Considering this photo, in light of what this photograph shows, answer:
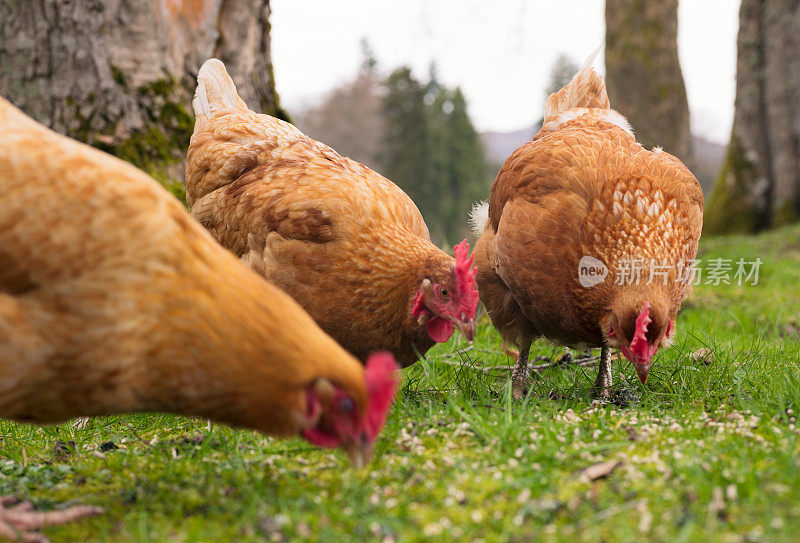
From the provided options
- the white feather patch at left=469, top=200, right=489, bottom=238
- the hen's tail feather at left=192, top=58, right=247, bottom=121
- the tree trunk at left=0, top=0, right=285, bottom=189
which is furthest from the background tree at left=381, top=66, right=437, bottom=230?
the hen's tail feather at left=192, top=58, right=247, bottom=121

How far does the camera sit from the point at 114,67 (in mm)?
4438

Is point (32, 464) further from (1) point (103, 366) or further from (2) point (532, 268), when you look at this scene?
(2) point (532, 268)

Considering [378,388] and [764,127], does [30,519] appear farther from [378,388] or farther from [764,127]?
[764,127]

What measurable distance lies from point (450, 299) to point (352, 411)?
1063mm

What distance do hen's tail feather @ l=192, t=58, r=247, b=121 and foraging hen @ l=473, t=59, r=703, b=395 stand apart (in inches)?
77.5

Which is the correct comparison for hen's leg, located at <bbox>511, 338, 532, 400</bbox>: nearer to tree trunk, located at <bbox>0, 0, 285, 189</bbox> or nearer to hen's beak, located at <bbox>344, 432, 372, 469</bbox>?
hen's beak, located at <bbox>344, 432, 372, 469</bbox>

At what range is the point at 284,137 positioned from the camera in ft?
12.8

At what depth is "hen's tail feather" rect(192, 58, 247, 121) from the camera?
429 cm

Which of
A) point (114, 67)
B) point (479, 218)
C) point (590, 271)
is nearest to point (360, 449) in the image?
point (590, 271)

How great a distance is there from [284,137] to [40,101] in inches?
72.8

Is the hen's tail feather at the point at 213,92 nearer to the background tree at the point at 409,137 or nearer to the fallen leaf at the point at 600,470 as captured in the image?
the fallen leaf at the point at 600,470

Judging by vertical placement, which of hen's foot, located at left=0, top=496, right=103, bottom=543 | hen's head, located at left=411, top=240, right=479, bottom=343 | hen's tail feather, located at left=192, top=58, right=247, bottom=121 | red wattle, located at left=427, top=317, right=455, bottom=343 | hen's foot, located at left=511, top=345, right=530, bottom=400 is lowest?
hen's foot, located at left=511, top=345, right=530, bottom=400

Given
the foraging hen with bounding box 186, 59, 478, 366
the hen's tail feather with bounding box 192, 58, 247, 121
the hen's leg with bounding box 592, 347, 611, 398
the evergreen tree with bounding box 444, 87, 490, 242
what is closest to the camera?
the foraging hen with bounding box 186, 59, 478, 366

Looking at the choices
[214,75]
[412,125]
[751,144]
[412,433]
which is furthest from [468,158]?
[412,433]
